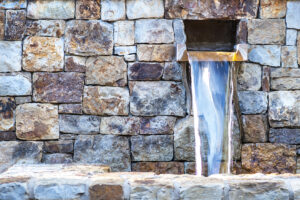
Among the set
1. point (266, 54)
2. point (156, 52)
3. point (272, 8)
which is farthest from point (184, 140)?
point (272, 8)

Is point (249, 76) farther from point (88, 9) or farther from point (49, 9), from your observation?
point (49, 9)

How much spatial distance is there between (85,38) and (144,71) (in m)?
0.60

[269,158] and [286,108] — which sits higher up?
[286,108]

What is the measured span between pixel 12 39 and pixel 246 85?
2.12 metres

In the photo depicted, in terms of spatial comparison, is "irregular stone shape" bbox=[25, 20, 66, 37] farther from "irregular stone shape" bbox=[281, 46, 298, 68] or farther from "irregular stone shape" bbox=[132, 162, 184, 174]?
"irregular stone shape" bbox=[281, 46, 298, 68]

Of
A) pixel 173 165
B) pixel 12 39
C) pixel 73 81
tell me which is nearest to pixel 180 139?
pixel 173 165

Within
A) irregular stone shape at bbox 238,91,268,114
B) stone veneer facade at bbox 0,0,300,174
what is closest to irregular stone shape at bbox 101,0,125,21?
stone veneer facade at bbox 0,0,300,174

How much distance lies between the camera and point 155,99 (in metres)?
3.64

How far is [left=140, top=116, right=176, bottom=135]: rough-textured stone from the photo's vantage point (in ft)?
11.9

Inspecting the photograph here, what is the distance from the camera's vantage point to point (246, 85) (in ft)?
12.1

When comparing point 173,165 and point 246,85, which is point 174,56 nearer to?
point 246,85

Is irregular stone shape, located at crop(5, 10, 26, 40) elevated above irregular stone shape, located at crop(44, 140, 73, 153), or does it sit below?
above

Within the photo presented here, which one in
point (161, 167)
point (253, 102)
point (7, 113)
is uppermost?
point (253, 102)

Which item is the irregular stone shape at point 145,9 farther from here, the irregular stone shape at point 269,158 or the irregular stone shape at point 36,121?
the irregular stone shape at point 269,158
